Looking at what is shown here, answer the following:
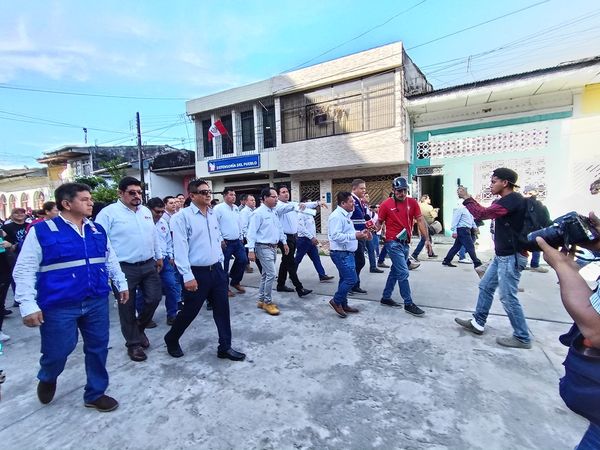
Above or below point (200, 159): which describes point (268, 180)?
below

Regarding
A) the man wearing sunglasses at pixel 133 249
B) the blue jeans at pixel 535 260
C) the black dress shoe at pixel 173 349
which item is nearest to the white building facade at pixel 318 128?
the blue jeans at pixel 535 260

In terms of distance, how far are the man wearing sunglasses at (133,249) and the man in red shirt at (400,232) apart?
297 cm

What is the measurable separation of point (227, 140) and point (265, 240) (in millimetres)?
13177

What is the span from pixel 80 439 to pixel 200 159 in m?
16.5

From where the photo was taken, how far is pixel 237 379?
2869 millimetres

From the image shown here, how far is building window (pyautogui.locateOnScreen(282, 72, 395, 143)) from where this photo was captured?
12030mm

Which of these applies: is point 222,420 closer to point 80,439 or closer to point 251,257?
point 80,439

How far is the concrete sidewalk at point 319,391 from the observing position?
84.7 inches

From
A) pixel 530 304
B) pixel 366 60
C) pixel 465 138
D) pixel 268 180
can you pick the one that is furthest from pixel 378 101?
pixel 530 304

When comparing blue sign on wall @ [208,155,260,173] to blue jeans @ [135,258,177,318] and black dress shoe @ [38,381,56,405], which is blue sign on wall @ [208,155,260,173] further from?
black dress shoe @ [38,381,56,405]

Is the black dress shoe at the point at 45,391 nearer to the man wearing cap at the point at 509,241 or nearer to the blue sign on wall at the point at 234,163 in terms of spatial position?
the man wearing cap at the point at 509,241

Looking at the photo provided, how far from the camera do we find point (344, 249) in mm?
4367

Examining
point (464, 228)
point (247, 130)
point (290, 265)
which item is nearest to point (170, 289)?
point (290, 265)

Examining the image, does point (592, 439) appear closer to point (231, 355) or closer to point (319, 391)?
point (319, 391)
